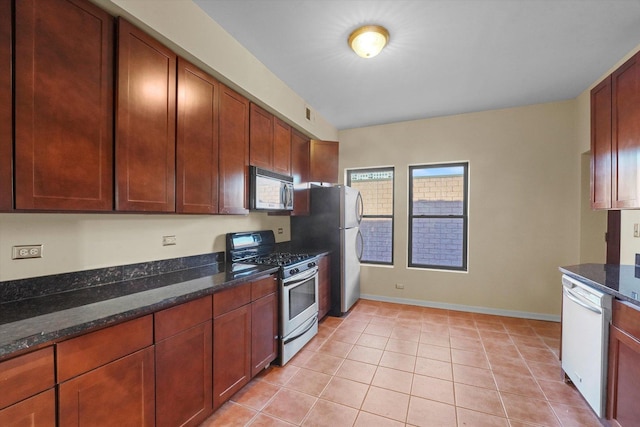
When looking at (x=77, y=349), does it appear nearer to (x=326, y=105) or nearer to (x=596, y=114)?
(x=326, y=105)

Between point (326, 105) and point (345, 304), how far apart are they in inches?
108

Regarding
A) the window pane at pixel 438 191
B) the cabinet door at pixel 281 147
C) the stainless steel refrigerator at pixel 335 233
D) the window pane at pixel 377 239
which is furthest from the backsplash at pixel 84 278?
the window pane at pixel 438 191

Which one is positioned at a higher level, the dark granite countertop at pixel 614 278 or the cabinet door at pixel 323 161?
the cabinet door at pixel 323 161

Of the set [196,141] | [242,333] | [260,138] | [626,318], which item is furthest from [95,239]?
[626,318]

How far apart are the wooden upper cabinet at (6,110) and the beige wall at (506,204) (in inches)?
157

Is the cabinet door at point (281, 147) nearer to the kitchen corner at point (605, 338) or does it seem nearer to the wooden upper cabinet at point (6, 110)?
the wooden upper cabinet at point (6, 110)

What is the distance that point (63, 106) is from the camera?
1.31 m

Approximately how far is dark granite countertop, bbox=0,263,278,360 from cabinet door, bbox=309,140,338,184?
→ 203 cm

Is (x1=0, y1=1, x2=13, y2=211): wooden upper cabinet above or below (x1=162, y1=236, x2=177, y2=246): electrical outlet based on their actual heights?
above

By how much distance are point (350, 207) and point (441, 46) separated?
210cm

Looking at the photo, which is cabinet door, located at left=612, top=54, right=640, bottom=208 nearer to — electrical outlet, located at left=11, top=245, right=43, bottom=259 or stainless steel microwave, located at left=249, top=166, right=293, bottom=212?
stainless steel microwave, located at left=249, top=166, right=293, bottom=212

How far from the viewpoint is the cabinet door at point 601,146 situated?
2.13 metres

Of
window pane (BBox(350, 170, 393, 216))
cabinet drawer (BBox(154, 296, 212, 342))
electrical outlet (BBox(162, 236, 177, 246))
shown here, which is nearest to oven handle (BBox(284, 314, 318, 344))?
cabinet drawer (BBox(154, 296, 212, 342))

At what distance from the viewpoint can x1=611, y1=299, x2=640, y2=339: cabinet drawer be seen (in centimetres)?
150
